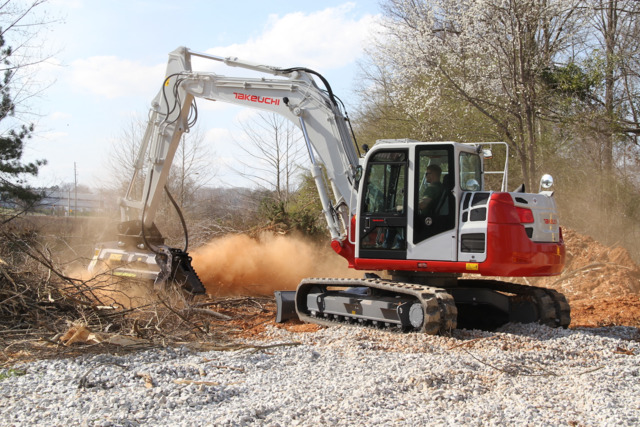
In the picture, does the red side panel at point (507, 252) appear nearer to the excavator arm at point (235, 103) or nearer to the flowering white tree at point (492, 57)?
the excavator arm at point (235, 103)

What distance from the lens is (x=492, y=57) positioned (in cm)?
1666

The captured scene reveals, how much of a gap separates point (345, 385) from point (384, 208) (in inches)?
132

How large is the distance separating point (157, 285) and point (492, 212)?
552 cm

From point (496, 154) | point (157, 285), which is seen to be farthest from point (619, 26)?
point (157, 285)

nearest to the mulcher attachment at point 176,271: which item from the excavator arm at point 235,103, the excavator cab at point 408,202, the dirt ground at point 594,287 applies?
the excavator arm at point 235,103

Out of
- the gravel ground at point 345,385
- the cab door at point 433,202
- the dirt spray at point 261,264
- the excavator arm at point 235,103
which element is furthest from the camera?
the dirt spray at point 261,264

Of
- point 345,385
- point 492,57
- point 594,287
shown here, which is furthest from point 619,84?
point 345,385

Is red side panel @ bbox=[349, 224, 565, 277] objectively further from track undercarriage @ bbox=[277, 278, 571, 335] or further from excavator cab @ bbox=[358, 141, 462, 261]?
track undercarriage @ bbox=[277, 278, 571, 335]

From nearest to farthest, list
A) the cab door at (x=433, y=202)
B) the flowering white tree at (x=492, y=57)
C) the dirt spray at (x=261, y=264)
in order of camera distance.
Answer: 1. the cab door at (x=433, y=202)
2. the dirt spray at (x=261, y=264)
3. the flowering white tree at (x=492, y=57)

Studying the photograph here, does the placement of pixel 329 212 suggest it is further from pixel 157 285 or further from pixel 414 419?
pixel 414 419

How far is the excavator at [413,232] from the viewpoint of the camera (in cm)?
750

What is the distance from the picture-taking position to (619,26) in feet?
61.3

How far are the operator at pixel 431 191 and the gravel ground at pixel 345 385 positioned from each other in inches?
68.2

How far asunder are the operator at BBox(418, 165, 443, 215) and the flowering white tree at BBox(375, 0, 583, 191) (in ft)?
28.8
